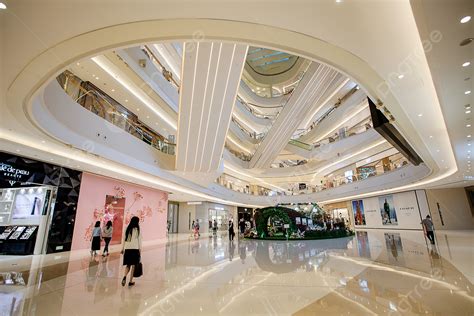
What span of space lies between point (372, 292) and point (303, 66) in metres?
29.6

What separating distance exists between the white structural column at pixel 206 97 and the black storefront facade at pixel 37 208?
14.5 ft

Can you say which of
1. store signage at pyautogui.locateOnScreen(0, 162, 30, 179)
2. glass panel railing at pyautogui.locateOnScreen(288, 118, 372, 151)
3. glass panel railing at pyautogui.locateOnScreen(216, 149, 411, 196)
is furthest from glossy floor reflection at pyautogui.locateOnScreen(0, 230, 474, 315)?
glass panel railing at pyautogui.locateOnScreen(288, 118, 372, 151)

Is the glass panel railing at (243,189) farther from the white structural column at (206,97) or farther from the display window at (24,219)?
the display window at (24,219)

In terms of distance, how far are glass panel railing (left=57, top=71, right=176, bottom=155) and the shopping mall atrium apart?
7 cm

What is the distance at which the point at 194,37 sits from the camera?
3.52 m

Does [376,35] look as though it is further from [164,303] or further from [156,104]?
[156,104]

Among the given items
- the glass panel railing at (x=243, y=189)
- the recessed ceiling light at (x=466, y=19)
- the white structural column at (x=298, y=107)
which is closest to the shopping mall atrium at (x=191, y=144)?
the recessed ceiling light at (x=466, y=19)

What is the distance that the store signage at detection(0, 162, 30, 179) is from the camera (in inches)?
285

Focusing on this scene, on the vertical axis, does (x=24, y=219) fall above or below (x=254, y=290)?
above

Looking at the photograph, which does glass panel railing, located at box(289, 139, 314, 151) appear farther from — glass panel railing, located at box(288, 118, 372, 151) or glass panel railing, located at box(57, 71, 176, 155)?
glass panel railing, located at box(57, 71, 176, 155)

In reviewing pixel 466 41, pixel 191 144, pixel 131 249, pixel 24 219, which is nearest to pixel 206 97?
pixel 191 144

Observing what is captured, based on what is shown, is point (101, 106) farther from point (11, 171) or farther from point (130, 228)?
point (130, 228)

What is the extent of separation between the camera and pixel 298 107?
15797 mm

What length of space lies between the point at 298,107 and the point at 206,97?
31.7 feet
